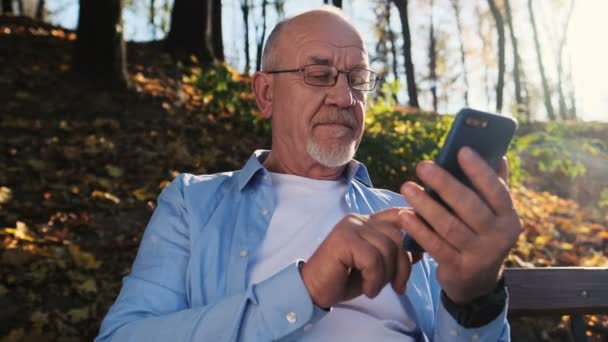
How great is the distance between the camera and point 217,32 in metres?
10.5

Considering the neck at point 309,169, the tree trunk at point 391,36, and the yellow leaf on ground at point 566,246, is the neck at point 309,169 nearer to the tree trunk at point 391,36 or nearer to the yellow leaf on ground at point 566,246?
the yellow leaf on ground at point 566,246

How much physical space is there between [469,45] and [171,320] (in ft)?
97.9

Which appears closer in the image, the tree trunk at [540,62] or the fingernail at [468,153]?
the fingernail at [468,153]

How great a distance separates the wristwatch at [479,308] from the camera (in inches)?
56.6

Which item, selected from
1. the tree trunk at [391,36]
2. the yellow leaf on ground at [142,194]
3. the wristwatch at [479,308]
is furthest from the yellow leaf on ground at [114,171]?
the tree trunk at [391,36]

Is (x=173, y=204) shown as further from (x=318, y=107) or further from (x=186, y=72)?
(x=186, y=72)

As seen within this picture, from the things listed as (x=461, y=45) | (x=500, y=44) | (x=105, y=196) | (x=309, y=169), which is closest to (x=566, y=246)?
(x=309, y=169)

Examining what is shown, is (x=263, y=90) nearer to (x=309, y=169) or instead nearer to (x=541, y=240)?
(x=309, y=169)

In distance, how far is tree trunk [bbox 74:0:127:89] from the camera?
6.83 m

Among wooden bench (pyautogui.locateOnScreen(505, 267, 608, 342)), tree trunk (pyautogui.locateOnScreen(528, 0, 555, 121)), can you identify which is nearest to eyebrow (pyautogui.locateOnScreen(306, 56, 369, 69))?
wooden bench (pyautogui.locateOnScreen(505, 267, 608, 342))

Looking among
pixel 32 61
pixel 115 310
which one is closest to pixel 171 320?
Result: pixel 115 310

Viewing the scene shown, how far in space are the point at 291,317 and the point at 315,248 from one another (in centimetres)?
69

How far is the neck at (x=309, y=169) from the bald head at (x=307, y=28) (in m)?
0.50

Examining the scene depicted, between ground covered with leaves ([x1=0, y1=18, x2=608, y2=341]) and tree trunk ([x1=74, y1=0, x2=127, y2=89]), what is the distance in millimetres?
213
